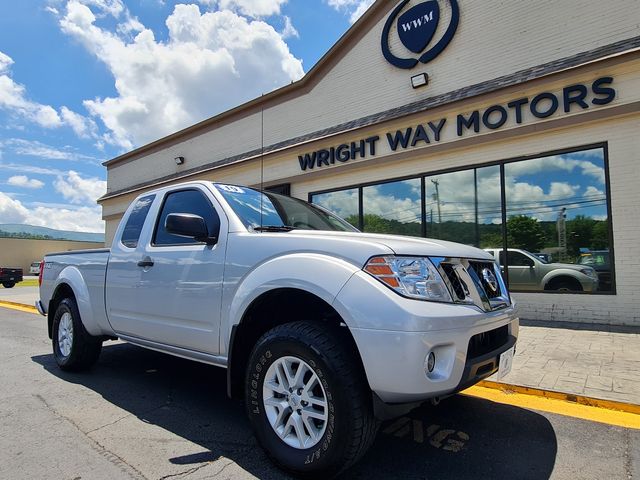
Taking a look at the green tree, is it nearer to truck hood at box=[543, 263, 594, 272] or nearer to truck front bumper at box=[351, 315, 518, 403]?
truck hood at box=[543, 263, 594, 272]

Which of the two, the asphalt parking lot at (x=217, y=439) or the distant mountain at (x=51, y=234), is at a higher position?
the distant mountain at (x=51, y=234)

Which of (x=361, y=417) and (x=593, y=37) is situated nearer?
(x=361, y=417)

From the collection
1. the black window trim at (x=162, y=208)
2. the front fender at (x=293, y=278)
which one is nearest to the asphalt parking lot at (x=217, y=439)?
the front fender at (x=293, y=278)

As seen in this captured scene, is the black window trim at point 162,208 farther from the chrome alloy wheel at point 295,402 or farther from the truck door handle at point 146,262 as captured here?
the chrome alloy wheel at point 295,402

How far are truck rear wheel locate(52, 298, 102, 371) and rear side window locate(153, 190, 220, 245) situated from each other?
1.61 metres

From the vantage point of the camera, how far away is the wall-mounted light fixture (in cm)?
959

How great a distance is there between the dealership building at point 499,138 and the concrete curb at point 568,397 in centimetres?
418

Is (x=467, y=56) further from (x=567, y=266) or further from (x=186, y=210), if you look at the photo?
(x=186, y=210)

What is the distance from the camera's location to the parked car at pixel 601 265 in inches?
285

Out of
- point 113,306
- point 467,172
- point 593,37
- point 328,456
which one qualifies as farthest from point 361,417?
point 593,37

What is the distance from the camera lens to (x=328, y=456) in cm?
235

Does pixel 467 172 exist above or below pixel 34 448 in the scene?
above

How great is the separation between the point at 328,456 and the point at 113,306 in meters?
2.77

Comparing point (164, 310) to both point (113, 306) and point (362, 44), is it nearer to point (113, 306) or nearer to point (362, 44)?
point (113, 306)
